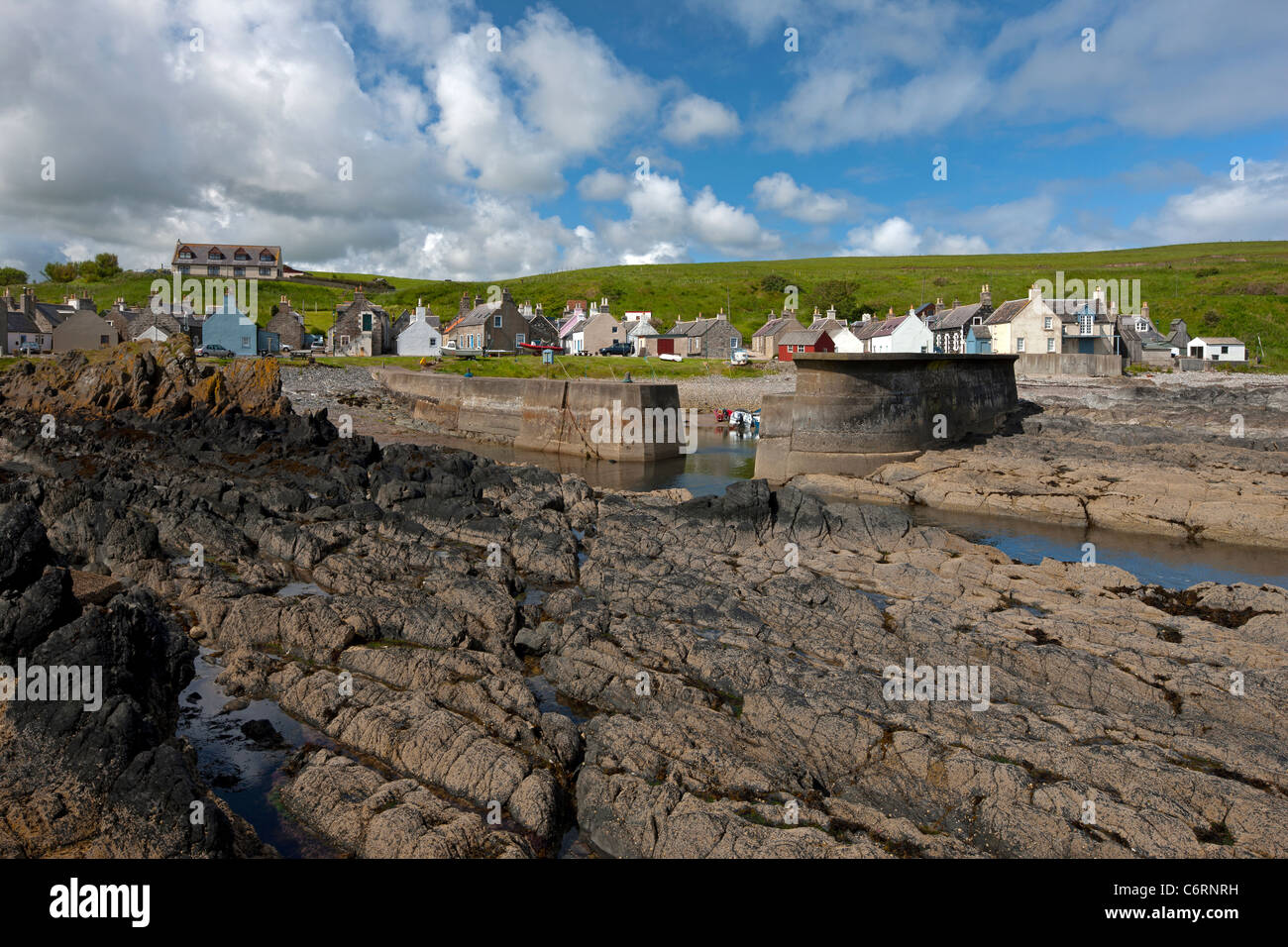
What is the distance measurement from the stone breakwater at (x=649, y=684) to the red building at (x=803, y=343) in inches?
2146

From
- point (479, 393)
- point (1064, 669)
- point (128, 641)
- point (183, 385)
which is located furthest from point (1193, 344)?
point (128, 641)

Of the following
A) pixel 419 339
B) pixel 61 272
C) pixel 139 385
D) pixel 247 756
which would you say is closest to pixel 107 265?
pixel 61 272

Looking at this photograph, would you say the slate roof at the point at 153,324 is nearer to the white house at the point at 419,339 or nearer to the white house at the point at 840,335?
the white house at the point at 419,339

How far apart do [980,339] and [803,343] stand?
1557cm

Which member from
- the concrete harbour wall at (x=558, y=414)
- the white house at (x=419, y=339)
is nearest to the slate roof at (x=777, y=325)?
the white house at (x=419, y=339)

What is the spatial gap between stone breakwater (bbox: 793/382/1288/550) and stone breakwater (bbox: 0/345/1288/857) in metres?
8.23

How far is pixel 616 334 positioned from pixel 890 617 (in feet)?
233

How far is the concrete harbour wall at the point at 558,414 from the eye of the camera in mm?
40062

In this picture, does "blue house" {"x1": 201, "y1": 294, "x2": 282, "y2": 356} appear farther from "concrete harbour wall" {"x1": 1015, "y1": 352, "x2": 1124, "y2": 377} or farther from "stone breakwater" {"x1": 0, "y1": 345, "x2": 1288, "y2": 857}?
"concrete harbour wall" {"x1": 1015, "y1": 352, "x2": 1124, "y2": 377}

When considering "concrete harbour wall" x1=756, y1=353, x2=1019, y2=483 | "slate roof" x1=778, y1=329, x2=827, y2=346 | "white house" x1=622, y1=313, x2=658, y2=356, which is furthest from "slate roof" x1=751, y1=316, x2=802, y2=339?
"concrete harbour wall" x1=756, y1=353, x2=1019, y2=483

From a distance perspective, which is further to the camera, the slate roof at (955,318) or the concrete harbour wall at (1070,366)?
the slate roof at (955,318)

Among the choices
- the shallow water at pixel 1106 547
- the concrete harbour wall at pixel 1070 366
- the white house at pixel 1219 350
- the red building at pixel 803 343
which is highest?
the red building at pixel 803 343

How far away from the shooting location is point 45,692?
9055 millimetres

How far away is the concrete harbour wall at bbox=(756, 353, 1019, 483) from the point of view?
32.9m
